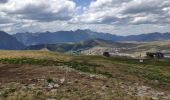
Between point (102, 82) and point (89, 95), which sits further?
point (102, 82)

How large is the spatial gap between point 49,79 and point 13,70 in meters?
10.4

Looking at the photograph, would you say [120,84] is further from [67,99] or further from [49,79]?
[67,99]

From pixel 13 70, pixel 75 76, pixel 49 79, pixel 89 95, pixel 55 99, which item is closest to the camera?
pixel 55 99

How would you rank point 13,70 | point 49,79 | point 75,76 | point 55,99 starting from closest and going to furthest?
1. point 55,99
2. point 49,79
3. point 75,76
4. point 13,70

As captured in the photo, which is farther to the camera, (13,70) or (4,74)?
(13,70)

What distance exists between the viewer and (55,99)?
2925 centimetres

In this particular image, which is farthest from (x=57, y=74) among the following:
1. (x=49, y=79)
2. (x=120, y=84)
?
(x=120, y=84)

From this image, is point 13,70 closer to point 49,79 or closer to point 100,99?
point 49,79

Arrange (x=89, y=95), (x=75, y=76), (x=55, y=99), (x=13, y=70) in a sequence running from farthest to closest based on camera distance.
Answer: (x=13, y=70) → (x=75, y=76) → (x=89, y=95) → (x=55, y=99)

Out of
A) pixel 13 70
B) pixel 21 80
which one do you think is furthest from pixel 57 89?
pixel 13 70

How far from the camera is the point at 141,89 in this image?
37.3 meters

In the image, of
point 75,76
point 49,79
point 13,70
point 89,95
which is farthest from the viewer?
point 13,70

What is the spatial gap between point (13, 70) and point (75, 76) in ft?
31.0

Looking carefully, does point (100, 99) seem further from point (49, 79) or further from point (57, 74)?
point (57, 74)
